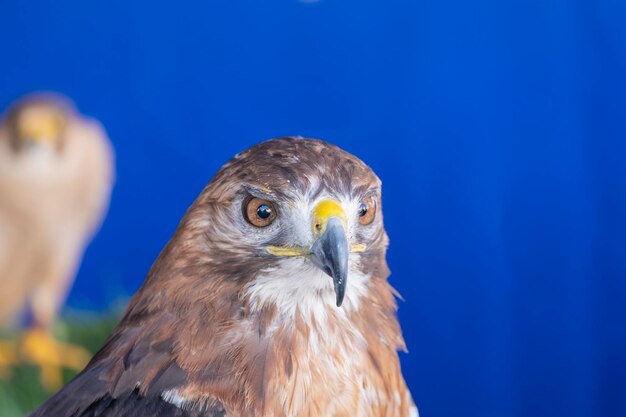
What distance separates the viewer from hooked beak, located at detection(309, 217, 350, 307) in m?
0.95

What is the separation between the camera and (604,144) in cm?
→ 179

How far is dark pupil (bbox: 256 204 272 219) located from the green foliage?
3.36 ft

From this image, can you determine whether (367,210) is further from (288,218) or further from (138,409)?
(138,409)

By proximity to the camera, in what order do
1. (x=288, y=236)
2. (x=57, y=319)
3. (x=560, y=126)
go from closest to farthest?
(x=288, y=236) → (x=560, y=126) → (x=57, y=319)

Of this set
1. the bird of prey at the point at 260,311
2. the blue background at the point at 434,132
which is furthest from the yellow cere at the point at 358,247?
the blue background at the point at 434,132

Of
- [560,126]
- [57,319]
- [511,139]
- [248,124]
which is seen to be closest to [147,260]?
[57,319]

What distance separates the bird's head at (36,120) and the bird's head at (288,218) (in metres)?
0.91

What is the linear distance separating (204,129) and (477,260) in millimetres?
767

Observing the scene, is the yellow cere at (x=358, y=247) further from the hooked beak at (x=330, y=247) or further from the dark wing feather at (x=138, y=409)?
the dark wing feather at (x=138, y=409)

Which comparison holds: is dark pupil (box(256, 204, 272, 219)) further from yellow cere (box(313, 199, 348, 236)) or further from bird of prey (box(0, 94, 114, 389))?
bird of prey (box(0, 94, 114, 389))

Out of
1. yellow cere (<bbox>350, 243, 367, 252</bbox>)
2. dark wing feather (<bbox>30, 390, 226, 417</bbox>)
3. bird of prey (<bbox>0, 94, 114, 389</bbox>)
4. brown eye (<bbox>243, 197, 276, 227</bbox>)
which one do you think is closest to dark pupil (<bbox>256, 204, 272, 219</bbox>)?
brown eye (<bbox>243, 197, 276, 227</bbox>)

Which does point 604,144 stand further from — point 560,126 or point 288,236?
point 288,236

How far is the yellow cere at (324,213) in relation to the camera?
992 mm

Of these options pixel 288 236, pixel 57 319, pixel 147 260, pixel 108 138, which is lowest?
pixel 57 319
